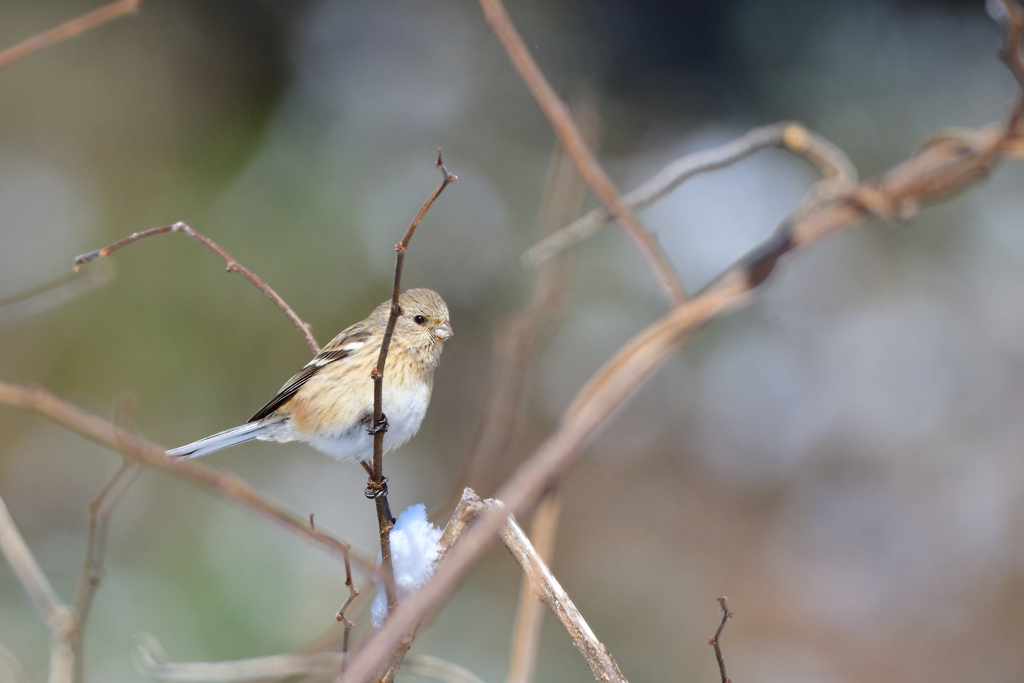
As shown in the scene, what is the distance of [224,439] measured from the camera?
162 centimetres

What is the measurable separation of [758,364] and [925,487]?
0.96m

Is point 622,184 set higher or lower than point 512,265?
higher

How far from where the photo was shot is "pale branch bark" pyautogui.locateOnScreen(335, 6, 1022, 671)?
478 mm

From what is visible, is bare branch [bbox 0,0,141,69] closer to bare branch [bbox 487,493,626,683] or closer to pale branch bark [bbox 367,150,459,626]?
pale branch bark [bbox 367,150,459,626]

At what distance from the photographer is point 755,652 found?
349 centimetres

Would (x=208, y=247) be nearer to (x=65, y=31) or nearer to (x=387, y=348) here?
(x=65, y=31)

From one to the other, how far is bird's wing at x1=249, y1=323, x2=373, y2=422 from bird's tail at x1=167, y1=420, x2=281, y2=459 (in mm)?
34

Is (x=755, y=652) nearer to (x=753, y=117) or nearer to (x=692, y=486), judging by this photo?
(x=692, y=486)

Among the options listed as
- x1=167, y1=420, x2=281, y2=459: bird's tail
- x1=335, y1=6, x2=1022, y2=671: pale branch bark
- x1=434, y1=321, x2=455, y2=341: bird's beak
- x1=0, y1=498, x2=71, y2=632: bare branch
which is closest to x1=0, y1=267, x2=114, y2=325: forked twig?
x1=167, y1=420, x2=281, y2=459: bird's tail

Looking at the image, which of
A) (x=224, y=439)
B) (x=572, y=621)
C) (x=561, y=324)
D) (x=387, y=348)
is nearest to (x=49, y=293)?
(x=224, y=439)

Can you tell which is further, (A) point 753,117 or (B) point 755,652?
(A) point 753,117

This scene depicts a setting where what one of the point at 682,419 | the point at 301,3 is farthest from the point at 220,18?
the point at 682,419

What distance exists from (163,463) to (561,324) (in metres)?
2.29

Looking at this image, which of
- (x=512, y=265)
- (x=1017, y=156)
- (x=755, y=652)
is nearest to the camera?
(x=1017, y=156)
